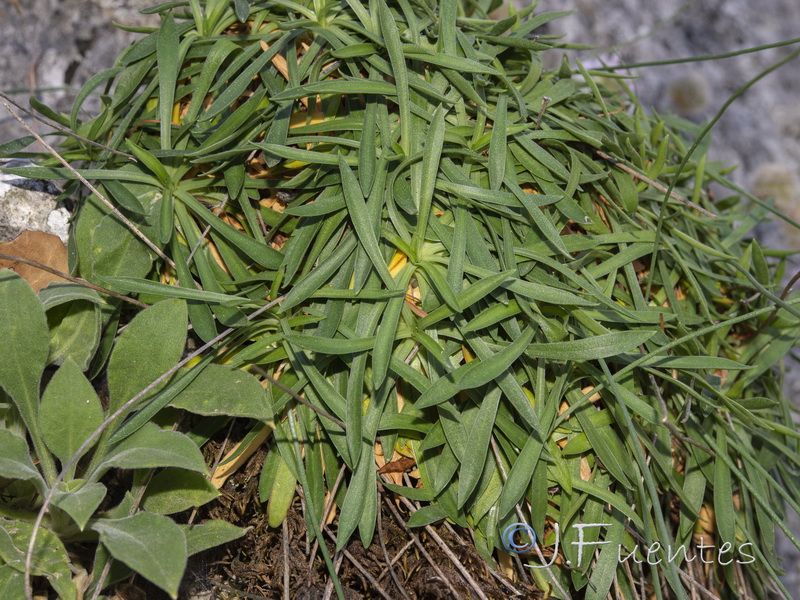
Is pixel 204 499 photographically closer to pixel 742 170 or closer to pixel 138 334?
pixel 138 334

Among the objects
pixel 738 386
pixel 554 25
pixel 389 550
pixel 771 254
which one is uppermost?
pixel 554 25

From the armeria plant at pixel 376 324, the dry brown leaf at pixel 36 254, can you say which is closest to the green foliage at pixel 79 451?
the armeria plant at pixel 376 324

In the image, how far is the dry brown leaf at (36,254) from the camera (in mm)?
916

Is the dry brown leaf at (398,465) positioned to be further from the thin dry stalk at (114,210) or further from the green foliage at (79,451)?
the thin dry stalk at (114,210)

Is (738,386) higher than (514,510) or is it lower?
higher

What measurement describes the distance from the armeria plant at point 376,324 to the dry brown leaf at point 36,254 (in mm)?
87

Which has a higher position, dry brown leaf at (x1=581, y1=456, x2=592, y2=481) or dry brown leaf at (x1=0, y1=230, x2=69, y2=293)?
dry brown leaf at (x1=0, y1=230, x2=69, y2=293)

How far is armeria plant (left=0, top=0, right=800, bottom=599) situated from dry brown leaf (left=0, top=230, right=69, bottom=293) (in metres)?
0.09

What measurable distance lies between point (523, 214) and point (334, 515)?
0.49 meters

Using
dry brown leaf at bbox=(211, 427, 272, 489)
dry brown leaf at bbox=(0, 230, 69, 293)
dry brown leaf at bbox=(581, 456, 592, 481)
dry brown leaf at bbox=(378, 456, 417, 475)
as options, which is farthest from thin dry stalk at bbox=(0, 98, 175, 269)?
dry brown leaf at bbox=(581, 456, 592, 481)

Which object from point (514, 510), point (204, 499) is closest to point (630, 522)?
point (514, 510)

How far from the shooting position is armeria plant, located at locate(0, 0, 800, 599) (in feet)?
2.54

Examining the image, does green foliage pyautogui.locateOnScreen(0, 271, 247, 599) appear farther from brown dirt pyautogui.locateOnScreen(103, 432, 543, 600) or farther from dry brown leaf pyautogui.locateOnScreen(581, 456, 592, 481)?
dry brown leaf pyautogui.locateOnScreen(581, 456, 592, 481)

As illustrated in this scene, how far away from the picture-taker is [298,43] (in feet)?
3.16
